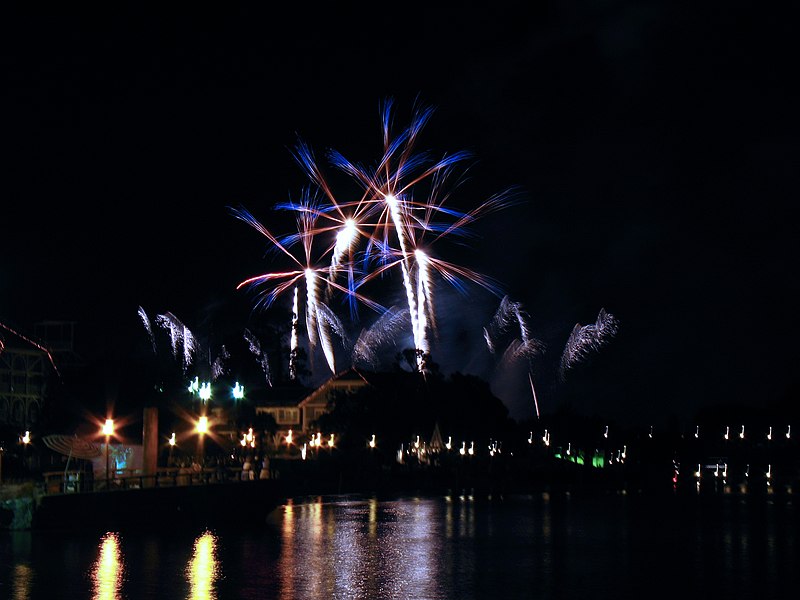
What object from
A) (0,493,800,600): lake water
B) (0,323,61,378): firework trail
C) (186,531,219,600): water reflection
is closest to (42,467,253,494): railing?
(0,493,800,600): lake water

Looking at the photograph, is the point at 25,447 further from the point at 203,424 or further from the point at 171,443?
the point at 203,424

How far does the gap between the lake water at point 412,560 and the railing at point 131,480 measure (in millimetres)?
2432

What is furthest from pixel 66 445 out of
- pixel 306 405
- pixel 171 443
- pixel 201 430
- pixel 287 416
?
pixel 287 416

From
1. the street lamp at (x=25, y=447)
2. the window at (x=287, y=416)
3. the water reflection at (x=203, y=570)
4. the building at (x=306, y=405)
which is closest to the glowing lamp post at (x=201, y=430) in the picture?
the water reflection at (x=203, y=570)

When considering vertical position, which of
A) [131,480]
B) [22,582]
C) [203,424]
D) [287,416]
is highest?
[287,416]

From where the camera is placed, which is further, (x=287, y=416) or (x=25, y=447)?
(x=287, y=416)

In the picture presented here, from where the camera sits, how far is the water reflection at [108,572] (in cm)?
2030

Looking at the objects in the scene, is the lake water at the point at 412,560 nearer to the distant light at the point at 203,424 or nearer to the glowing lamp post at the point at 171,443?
the distant light at the point at 203,424

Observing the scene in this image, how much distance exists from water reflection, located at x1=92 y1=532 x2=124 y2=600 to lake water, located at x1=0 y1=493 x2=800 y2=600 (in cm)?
4

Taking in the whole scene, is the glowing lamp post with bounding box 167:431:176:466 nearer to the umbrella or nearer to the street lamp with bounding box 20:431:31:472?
the street lamp with bounding box 20:431:31:472

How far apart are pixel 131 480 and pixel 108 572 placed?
1356 centimetres

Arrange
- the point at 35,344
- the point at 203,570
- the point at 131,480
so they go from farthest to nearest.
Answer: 1. the point at 35,344
2. the point at 131,480
3. the point at 203,570

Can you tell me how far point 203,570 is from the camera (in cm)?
2417

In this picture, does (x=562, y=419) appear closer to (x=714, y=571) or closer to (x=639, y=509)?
(x=639, y=509)
